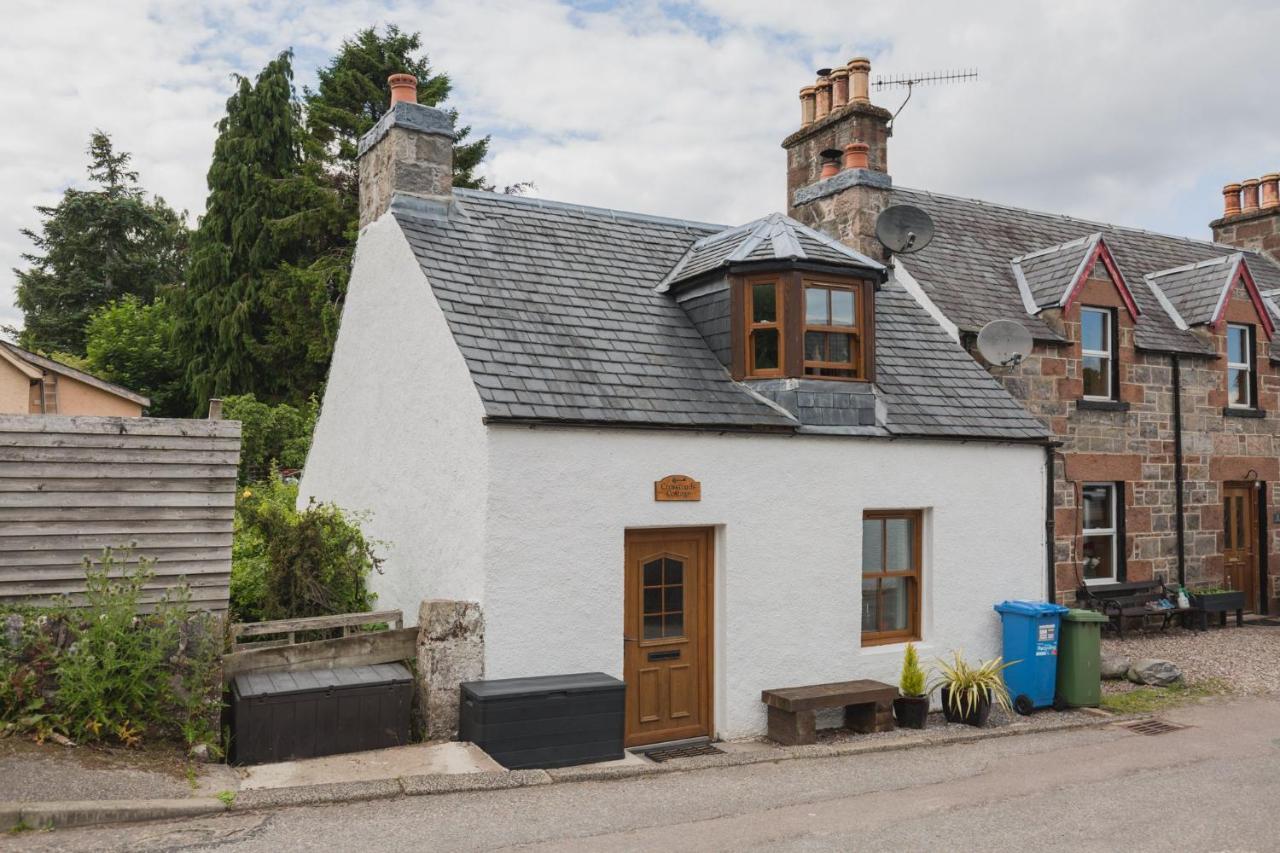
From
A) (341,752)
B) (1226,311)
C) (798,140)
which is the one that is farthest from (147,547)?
(1226,311)

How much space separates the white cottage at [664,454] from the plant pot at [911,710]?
1.41ft

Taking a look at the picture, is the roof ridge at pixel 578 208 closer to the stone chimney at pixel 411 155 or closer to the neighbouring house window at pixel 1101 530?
the stone chimney at pixel 411 155

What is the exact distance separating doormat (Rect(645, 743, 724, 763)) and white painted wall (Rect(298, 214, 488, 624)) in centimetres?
239

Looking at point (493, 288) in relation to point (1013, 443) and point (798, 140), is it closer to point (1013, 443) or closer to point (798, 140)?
point (1013, 443)

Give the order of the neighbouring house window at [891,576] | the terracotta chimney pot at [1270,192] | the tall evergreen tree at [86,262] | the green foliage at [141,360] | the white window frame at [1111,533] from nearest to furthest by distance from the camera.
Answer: the neighbouring house window at [891,576]
the white window frame at [1111,533]
the terracotta chimney pot at [1270,192]
the green foliage at [141,360]
the tall evergreen tree at [86,262]

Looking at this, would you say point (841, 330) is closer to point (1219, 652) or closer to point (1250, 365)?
point (1219, 652)

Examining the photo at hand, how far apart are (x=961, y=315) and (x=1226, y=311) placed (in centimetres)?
582

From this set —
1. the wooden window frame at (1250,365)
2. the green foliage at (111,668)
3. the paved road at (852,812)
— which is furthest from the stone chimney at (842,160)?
the green foliage at (111,668)

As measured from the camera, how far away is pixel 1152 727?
33.5 feet

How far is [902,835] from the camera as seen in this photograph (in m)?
6.89

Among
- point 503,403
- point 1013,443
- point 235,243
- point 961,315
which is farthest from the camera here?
point 235,243

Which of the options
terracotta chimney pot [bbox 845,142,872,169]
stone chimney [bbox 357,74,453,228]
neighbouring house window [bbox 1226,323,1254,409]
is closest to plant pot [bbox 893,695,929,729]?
stone chimney [bbox 357,74,453,228]

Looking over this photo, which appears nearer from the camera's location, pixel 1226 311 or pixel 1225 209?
pixel 1226 311

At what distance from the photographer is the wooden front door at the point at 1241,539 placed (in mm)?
17000
